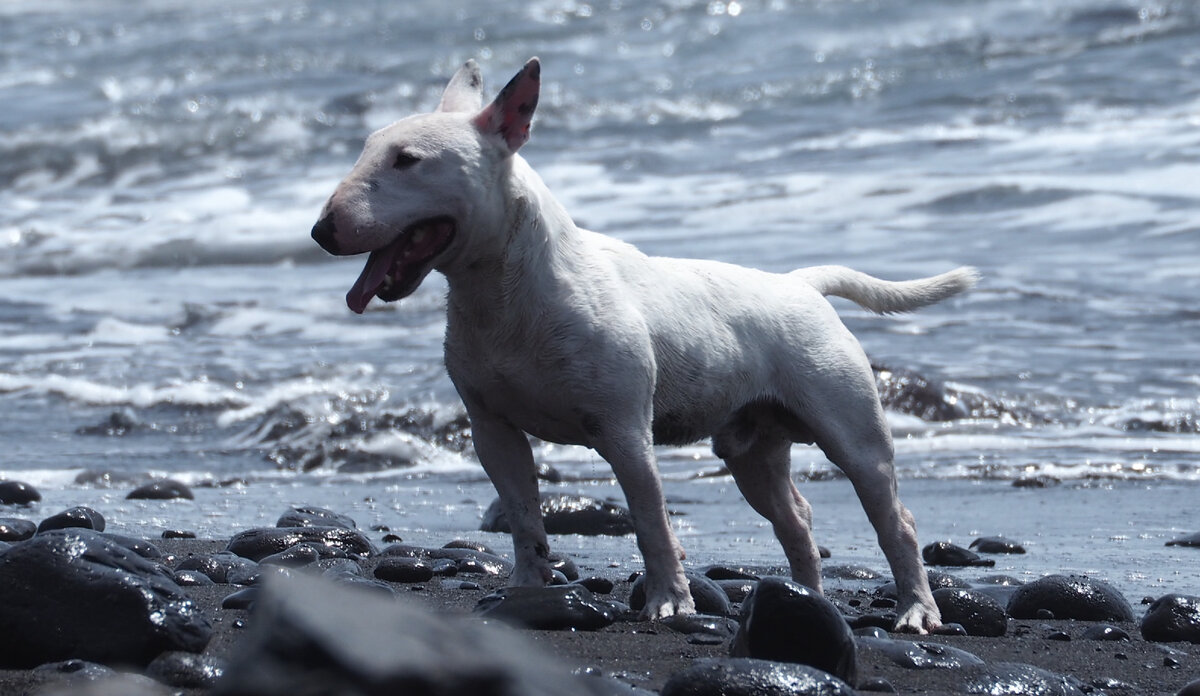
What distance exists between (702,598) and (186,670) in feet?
6.47

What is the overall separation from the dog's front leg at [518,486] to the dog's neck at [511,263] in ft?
1.28

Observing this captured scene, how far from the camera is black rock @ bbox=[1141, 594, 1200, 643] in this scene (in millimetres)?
4758

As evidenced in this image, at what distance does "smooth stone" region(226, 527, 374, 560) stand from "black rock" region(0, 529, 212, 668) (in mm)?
2196

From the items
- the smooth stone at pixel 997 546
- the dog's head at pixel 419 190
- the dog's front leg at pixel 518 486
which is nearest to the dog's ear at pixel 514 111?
the dog's head at pixel 419 190

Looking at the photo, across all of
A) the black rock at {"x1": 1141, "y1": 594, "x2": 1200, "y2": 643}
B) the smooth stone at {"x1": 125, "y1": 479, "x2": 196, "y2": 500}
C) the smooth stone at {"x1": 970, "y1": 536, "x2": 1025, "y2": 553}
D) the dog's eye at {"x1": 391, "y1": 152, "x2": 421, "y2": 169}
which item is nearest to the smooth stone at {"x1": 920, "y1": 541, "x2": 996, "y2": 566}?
the smooth stone at {"x1": 970, "y1": 536, "x2": 1025, "y2": 553}

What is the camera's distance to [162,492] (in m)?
8.11

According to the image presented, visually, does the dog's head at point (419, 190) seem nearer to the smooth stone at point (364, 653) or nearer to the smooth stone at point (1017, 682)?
the smooth stone at point (1017, 682)

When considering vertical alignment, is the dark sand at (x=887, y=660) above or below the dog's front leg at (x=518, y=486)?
below

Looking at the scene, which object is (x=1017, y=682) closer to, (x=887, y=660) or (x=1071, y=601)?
(x=887, y=660)

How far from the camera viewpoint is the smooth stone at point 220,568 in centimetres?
520

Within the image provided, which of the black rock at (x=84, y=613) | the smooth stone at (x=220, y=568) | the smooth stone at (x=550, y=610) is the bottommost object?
the smooth stone at (x=220, y=568)

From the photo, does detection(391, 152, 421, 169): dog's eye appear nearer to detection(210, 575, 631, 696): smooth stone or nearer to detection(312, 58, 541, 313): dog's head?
detection(312, 58, 541, 313): dog's head

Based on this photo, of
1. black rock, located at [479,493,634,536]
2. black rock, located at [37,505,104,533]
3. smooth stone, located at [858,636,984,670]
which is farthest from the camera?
black rock, located at [479,493,634,536]

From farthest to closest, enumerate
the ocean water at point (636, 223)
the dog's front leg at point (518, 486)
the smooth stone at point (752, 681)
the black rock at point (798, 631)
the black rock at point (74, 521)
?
the ocean water at point (636, 223)
the black rock at point (74, 521)
the dog's front leg at point (518, 486)
the black rock at point (798, 631)
the smooth stone at point (752, 681)
